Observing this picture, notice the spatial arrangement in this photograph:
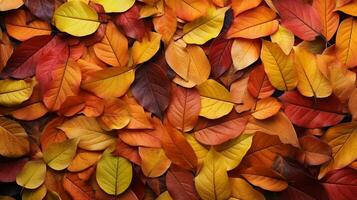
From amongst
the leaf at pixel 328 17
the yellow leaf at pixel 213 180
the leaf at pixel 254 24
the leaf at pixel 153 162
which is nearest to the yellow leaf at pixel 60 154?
the leaf at pixel 153 162

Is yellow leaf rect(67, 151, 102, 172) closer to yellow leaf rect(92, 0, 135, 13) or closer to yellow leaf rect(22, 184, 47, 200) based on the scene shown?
yellow leaf rect(22, 184, 47, 200)

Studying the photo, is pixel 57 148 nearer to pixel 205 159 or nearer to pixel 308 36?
pixel 205 159

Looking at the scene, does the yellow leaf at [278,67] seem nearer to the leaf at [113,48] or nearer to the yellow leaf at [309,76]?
the yellow leaf at [309,76]

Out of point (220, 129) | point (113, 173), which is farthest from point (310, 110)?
point (113, 173)

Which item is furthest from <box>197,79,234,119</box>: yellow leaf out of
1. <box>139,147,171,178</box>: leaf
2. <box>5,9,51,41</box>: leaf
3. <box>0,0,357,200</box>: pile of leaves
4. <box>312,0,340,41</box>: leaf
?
<box>5,9,51,41</box>: leaf

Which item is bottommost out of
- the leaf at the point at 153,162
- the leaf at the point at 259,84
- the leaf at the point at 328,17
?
the leaf at the point at 153,162

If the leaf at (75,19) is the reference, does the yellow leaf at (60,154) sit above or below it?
below

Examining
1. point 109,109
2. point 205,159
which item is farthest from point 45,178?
point 205,159
